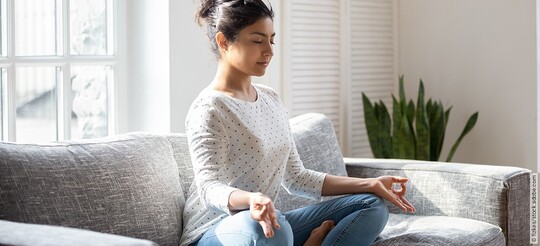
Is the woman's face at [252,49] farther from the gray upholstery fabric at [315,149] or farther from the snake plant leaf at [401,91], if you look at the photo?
the snake plant leaf at [401,91]

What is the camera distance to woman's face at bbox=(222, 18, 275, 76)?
272cm

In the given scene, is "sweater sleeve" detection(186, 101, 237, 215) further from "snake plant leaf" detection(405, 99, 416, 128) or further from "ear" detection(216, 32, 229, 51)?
"snake plant leaf" detection(405, 99, 416, 128)

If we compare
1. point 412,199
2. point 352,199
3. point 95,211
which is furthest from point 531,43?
point 95,211

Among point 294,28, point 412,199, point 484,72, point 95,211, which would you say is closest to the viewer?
point 95,211

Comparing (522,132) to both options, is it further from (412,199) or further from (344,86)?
(412,199)

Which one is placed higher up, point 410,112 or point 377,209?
point 410,112

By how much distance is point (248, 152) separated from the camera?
105 inches

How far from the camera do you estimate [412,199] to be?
10.8 ft

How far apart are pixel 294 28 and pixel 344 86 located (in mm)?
501

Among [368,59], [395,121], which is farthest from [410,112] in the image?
[368,59]

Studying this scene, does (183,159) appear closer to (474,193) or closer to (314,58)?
(474,193)

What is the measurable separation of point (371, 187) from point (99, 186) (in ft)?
2.63

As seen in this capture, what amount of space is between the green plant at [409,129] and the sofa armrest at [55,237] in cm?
266

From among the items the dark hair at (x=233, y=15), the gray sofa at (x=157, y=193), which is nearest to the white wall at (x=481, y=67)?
the gray sofa at (x=157, y=193)
